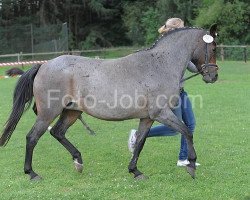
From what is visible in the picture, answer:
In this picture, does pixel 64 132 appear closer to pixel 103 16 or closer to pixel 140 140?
pixel 140 140

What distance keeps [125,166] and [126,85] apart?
140 centimetres

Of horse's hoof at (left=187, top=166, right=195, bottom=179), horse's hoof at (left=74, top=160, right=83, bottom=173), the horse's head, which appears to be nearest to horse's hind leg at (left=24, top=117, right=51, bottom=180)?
horse's hoof at (left=74, top=160, right=83, bottom=173)

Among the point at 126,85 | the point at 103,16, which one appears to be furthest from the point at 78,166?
the point at 103,16

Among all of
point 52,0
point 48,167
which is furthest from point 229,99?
point 52,0

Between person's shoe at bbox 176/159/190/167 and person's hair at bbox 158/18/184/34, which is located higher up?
person's hair at bbox 158/18/184/34

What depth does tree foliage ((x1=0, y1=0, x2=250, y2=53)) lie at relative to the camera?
39594mm

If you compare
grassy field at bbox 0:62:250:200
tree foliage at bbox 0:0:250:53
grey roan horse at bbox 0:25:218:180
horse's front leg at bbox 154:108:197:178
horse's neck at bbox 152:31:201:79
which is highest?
horse's neck at bbox 152:31:201:79

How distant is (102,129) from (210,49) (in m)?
4.06

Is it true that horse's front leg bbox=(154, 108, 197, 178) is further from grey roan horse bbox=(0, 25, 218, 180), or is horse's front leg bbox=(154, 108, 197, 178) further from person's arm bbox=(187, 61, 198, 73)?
person's arm bbox=(187, 61, 198, 73)

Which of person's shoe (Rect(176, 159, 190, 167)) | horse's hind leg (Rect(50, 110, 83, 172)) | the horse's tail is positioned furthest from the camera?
person's shoe (Rect(176, 159, 190, 167))

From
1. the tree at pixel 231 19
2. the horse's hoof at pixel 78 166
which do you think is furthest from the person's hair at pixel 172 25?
the tree at pixel 231 19

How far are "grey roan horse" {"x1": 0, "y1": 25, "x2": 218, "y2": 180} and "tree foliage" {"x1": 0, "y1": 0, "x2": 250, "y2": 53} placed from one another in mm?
31009

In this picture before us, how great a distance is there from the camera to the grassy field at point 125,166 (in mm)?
5238

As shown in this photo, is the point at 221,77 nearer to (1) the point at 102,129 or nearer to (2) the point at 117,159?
(1) the point at 102,129
